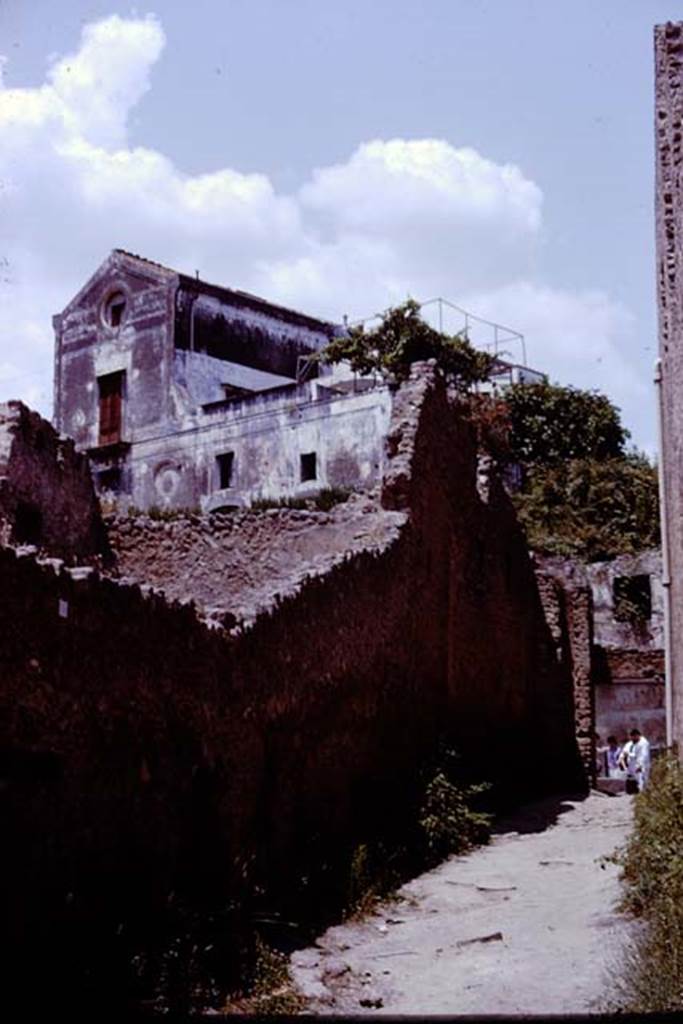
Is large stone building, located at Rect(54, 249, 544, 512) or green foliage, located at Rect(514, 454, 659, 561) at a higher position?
large stone building, located at Rect(54, 249, 544, 512)

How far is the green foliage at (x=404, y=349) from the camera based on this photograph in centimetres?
3678

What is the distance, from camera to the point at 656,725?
3064 centimetres

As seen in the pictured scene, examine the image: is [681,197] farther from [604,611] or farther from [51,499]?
[604,611]

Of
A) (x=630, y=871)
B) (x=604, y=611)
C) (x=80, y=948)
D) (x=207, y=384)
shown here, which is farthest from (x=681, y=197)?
(x=207, y=384)

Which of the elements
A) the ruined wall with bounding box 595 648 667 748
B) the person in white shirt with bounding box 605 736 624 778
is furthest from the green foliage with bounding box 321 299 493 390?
the person in white shirt with bounding box 605 736 624 778

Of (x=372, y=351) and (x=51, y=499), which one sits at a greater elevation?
(x=372, y=351)

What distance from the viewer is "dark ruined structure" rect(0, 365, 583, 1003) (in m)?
8.44

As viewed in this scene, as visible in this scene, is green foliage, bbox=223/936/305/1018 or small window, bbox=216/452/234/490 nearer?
green foliage, bbox=223/936/305/1018

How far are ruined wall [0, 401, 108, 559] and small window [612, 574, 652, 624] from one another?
20.7 metres

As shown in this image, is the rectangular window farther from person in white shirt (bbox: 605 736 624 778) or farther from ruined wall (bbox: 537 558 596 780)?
ruined wall (bbox: 537 558 596 780)

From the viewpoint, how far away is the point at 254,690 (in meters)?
11.7

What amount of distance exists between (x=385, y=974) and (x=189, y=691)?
2583 mm

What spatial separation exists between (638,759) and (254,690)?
12.1m

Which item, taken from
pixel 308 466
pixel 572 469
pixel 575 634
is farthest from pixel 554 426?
pixel 575 634
